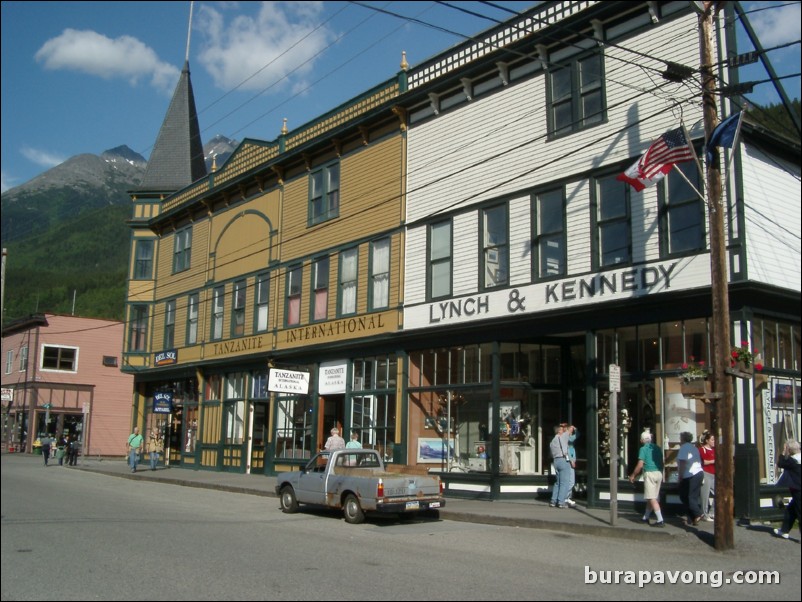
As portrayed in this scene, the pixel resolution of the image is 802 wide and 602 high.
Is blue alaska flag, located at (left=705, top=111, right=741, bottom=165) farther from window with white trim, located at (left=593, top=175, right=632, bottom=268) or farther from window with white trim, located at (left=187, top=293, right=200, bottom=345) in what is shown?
window with white trim, located at (left=187, top=293, right=200, bottom=345)

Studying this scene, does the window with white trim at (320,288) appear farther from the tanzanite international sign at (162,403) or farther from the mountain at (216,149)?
the mountain at (216,149)

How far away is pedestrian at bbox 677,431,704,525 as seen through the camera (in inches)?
564

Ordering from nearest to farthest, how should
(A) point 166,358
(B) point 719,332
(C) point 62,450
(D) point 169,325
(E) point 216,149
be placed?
(B) point 719,332, (A) point 166,358, (C) point 62,450, (D) point 169,325, (E) point 216,149

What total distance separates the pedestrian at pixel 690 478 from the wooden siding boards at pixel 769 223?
11.5 ft

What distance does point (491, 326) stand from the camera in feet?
65.6

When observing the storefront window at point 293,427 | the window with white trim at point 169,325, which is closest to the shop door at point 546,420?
the storefront window at point 293,427

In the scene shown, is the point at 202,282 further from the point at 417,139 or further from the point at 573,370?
the point at 573,370

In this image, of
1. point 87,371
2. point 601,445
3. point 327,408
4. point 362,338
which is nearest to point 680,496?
point 601,445

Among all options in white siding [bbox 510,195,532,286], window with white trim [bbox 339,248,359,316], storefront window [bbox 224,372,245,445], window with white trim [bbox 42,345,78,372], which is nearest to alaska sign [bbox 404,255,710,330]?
white siding [bbox 510,195,532,286]

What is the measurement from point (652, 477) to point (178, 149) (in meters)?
29.8

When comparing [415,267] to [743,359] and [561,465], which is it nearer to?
[561,465]

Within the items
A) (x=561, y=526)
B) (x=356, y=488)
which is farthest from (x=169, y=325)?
(x=561, y=526)

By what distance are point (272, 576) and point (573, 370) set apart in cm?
1195

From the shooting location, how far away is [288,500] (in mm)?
17922
